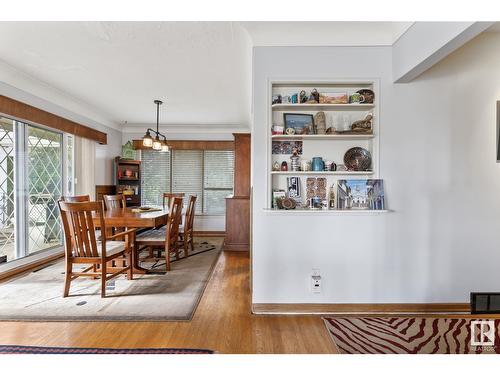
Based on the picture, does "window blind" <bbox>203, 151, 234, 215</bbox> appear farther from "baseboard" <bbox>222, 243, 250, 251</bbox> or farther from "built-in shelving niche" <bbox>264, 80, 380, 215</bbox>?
"built-in shelving niche" <bbox>264, 80, 380, 215</bbox>

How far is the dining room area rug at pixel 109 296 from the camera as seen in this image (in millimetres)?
2219

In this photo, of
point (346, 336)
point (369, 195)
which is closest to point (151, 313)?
point (346, 336)

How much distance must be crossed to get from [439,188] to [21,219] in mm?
4851

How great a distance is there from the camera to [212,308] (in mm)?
2363

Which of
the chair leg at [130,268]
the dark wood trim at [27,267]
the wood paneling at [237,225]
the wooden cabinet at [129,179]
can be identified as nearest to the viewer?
the chair leg at [130,268]

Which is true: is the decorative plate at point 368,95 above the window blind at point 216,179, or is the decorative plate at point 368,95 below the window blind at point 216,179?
above

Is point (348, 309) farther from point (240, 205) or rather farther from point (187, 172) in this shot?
point (187, 172)

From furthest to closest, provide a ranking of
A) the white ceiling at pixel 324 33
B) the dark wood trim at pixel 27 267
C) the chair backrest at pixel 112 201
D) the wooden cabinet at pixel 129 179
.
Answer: the wooden cabinet at pixel 129 179, the chair backrest at pixel 112 201, the dark wood trim at pixel 27 267, the white ceiling at pixel 324 33

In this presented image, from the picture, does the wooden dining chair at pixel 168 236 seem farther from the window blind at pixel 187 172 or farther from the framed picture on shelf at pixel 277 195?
the window blind at pixel 187 172

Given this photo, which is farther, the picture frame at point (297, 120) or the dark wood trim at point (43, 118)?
the dark wood trim at point (43, 118)

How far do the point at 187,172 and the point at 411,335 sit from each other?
4933 mm

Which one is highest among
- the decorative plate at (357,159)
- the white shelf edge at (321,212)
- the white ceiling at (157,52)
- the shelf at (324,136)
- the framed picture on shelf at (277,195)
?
the white ceiling at (157,52)

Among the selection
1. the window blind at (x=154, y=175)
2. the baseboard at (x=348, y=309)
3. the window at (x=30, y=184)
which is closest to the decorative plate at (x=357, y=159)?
the baseboard at (x=348, y=309)

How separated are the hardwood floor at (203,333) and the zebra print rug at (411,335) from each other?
16 centimetres
